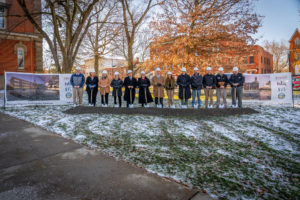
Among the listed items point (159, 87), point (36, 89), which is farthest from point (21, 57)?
point (159, 87)

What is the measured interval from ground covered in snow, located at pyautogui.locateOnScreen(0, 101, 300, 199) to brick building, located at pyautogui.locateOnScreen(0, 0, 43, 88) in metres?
19.8

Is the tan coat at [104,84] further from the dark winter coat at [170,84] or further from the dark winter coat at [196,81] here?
the dark winter coat at [196,81]

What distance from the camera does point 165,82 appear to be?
10.2 meters

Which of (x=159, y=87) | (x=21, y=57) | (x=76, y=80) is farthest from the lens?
(x=21, y=57)

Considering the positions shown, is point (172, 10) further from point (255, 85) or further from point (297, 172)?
point (297, 172)

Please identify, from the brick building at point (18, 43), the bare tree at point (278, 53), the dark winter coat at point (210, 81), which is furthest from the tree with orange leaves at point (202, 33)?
the bare tree at point (278, 53)

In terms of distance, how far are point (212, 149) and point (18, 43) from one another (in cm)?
2659

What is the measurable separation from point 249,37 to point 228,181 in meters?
14.6

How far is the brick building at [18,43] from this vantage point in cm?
2169

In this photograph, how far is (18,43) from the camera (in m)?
22.8

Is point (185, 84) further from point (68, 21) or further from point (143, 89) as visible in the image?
point (68, 21)

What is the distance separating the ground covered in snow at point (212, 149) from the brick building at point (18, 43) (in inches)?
778

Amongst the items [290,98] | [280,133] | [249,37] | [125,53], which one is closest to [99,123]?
[280,133]

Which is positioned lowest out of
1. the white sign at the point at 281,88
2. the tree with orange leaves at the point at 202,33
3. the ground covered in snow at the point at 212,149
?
the ground covered in snow at the point at 212,149
